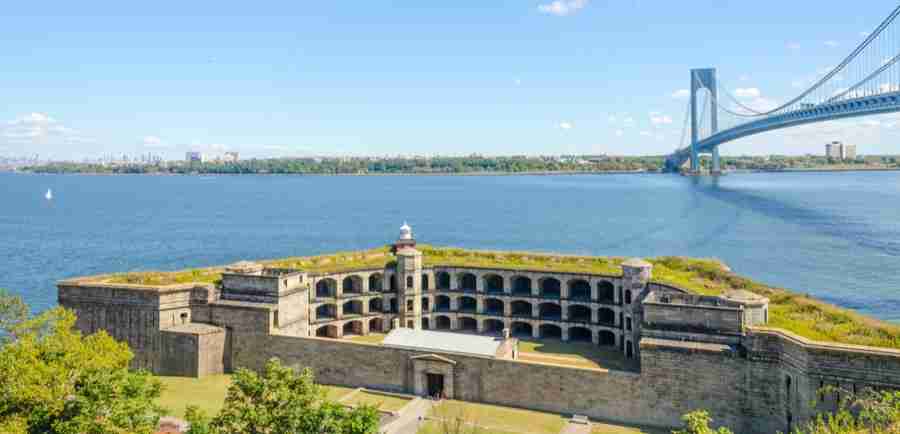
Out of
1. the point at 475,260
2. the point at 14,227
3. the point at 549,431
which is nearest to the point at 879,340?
the point at 549,431

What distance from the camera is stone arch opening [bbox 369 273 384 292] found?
4694 cm

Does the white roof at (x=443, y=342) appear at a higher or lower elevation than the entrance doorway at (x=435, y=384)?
higher

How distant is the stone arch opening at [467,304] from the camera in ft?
157

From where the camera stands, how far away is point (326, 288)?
4659 centimetres

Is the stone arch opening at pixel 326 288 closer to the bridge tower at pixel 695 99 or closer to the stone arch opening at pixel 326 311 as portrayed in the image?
the stone arch opening at pixel 326 311

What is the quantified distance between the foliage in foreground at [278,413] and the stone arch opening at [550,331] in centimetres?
2677

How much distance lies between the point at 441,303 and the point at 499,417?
695 inches

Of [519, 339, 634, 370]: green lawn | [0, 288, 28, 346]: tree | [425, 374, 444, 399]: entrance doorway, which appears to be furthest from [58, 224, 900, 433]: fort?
[0, 288, 28, 346]: tree

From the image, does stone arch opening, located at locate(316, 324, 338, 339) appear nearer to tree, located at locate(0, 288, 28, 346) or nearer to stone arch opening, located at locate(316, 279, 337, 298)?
stone arch opening, located at locate(316, 279, 337, 298)

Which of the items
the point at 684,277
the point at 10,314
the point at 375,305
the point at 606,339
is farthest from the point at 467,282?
the point at 10,314

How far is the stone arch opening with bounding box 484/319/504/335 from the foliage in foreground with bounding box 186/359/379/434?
87.1 ft

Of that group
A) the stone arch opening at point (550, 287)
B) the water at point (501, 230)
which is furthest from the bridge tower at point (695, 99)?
the stone arch opening at point (550, 287)

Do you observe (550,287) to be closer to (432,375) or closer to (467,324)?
(467,324)

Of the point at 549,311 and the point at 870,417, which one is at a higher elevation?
the point at 870,417
